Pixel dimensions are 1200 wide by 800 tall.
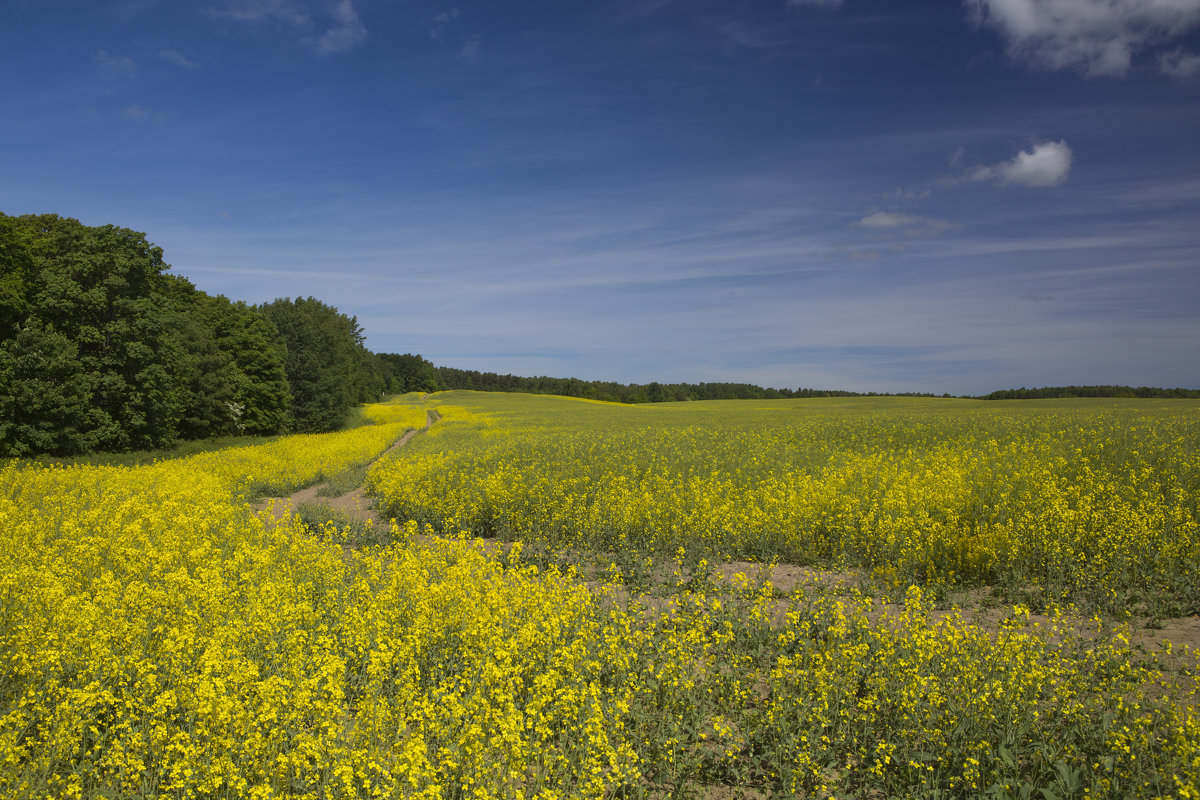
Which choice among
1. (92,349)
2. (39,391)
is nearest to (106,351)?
(92,349)

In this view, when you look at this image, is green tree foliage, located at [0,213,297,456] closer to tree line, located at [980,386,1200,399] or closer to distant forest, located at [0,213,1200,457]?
distant forest, located at [0,213,1200,457]

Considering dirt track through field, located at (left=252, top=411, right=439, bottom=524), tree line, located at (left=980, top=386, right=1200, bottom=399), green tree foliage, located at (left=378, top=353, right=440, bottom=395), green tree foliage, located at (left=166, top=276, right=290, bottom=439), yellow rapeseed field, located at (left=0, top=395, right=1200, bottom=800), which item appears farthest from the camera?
green tree foliage, located at (left=378, top=353, right=440, bottom=395)

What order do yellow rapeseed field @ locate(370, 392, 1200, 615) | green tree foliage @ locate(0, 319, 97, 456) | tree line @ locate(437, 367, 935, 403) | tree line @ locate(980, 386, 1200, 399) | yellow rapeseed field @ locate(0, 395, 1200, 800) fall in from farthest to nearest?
tree line @ locate(437, 367, 935, 403) → tree line @ locate(980, 386, 1200, 399) → green tree foliage @ locate(0, 319, 97, 456) → yellow rapeseed field @ locate(370, 392, 1200, 615) → yellow rapeseed field @ locate(0, 395, 1200, 800)

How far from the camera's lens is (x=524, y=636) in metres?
5.22

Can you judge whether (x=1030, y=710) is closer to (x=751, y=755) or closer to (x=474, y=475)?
(x=751, y=755)

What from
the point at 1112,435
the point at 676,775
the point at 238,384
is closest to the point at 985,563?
the point at 676,775

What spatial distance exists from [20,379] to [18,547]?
1992 cm

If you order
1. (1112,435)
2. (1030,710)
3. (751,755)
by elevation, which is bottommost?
(751,755)

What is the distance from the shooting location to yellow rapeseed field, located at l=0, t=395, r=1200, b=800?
12.4 feet

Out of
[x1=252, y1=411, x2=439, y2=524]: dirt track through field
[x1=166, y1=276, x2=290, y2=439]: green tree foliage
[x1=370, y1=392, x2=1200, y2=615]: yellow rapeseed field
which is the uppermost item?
[x1=166, y1=276, x2=290, y2=439]: green tree foliage

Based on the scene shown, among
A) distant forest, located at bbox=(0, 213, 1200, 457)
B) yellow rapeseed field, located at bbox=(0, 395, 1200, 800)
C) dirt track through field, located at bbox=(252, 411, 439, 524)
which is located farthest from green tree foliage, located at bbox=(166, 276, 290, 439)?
yellow rapeseed field, located at bbox=(0, 395, 1200, 800)

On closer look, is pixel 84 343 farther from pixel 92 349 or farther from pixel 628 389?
pixel 628 389

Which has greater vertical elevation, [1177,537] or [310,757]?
[1177,537]

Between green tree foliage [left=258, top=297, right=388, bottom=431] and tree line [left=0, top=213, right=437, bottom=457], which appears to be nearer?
tree line [left=0, top=213, right=437, bottom=457]
